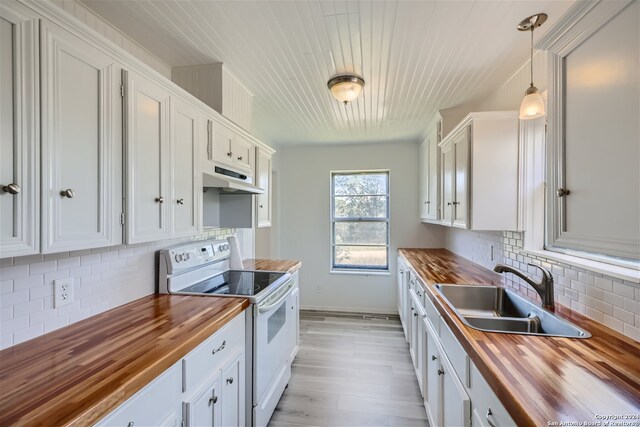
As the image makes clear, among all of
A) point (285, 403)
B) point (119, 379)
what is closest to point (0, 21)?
point (119, 379)

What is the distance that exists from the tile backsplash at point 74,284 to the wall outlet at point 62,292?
2 centimetres

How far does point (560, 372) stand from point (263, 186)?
252 centimetres

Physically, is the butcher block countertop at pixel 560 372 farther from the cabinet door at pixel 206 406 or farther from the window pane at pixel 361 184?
the window pane at pixel 361 184

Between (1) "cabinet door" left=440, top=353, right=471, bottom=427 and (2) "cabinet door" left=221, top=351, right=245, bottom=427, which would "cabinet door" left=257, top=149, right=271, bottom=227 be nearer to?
(2) "cabinet door" left=221, top=351, right=245, bottom=427

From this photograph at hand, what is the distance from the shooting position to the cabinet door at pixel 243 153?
2.28 meters

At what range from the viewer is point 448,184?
105 inches

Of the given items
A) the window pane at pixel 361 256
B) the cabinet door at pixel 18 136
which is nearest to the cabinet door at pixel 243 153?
the cabinet door at pixel 18 136

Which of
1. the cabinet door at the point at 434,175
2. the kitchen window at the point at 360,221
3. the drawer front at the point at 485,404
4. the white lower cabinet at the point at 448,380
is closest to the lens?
the drawer front at the point at 485,404

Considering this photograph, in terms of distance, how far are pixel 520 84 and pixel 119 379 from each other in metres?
2.81

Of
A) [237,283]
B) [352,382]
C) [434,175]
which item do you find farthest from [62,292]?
[434,175]

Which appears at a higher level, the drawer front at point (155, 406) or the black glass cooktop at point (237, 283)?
the black glass cooktop at point (237, 283)

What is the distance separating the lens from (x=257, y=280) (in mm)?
2293

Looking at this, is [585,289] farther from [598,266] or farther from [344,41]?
[344,41]

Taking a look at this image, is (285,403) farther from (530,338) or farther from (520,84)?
(520,84)
